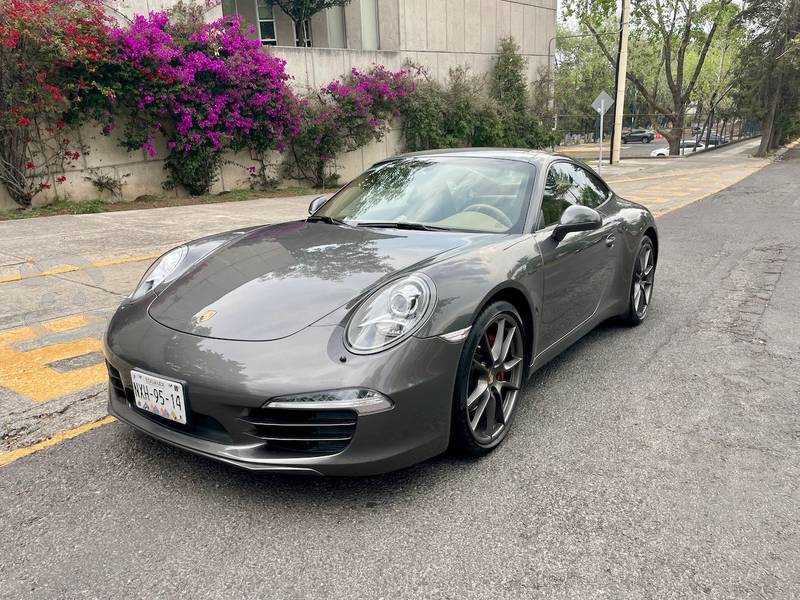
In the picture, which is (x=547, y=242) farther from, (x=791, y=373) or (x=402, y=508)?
(x=791, y=373)

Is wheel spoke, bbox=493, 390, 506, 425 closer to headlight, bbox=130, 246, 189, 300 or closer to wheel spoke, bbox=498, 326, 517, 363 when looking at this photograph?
wheel spoke, bbox=498, 326, 517, 363

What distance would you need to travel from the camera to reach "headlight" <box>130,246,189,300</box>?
3.08 meters

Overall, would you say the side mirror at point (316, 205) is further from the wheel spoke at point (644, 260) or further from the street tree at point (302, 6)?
the street tree at point (302, 6)

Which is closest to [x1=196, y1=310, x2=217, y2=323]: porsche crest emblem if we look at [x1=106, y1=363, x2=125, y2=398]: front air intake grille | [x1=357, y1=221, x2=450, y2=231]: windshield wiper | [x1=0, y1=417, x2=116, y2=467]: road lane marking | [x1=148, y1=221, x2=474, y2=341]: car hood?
[x1=148, y1=221, x2=474, y2=341]: car hood

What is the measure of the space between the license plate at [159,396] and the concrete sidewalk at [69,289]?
0.82 m

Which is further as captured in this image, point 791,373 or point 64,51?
point 64,51

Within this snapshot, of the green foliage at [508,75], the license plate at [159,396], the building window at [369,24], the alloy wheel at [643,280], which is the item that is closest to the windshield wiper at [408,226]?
the license plate at [159,396]

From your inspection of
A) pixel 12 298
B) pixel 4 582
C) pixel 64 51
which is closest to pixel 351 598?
pixel 4 582

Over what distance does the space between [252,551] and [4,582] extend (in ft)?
2.55

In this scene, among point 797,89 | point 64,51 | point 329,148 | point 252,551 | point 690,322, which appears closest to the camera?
point 252,551

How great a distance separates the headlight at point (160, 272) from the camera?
10.1 ft

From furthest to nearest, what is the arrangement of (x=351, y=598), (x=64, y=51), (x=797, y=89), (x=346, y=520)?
(x=797, y=89)
(x=64, y=51)
(x=346, y=520)
(x=351, y=598)

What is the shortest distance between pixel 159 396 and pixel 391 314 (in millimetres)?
967

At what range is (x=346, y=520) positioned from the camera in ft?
7.69
